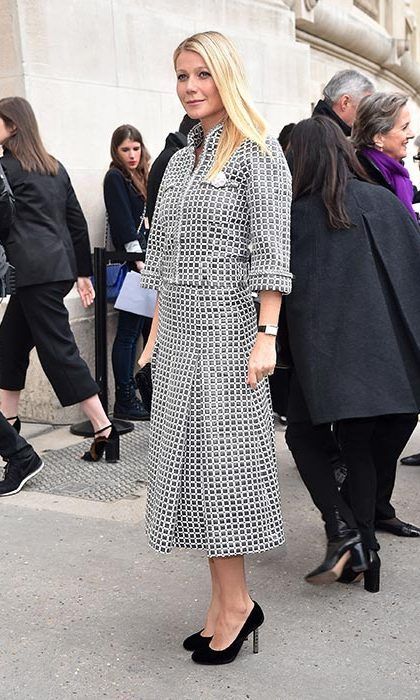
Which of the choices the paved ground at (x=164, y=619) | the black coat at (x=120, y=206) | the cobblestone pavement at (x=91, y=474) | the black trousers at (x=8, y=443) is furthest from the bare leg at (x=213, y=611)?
the black coat at (x=120, y=206)

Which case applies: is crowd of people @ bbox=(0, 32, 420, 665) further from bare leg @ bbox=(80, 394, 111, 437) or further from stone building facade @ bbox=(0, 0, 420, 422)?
stone building facade @ bbox=(0, 0, 420, 422)

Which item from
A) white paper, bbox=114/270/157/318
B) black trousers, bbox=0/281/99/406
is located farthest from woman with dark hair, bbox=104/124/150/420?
black trousers, bbox=0/281/99/406

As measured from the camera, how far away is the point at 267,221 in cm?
288

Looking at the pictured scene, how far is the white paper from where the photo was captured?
19.9 ft

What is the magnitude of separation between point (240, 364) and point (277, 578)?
120 centimetres

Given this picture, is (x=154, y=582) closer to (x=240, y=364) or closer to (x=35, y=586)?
(x=35, y=586)

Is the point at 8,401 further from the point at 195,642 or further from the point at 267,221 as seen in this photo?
the point at 267,221

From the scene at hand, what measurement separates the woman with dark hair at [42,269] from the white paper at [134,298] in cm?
62

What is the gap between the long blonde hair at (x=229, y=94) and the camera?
2.88 m

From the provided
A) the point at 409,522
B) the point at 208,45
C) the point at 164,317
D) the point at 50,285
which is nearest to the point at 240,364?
the point at 164,317

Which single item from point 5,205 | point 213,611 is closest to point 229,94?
point 213,611

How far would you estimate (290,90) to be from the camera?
8797 mm

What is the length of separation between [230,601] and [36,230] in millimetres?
2727

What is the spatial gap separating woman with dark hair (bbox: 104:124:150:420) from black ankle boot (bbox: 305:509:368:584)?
291 centimetres
